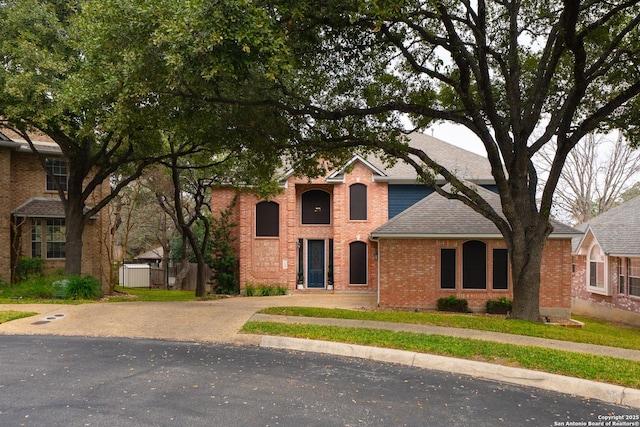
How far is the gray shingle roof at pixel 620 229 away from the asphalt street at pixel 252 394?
1718 centimetres

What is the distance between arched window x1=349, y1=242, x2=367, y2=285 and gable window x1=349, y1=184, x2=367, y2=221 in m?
1.31

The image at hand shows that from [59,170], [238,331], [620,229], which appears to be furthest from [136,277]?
[620,229]

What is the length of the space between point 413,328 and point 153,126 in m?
8.85

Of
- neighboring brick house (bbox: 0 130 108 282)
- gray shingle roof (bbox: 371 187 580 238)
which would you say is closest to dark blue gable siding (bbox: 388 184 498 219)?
gray shingle roof (bbox: 371 187 580 238)

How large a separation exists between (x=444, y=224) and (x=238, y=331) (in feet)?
34.4

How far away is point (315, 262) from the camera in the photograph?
2472cm

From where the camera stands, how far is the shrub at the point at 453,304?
17.8 m

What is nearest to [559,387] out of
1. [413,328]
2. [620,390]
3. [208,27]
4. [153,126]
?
[620,390]

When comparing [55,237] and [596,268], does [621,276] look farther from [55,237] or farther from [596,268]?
[55,237]

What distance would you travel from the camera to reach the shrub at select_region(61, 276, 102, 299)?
1594 centimetres

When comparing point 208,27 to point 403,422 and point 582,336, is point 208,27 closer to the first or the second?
point 403,422

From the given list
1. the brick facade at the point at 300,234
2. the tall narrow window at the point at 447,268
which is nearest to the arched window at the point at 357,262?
the brick facade at the point at 300,234

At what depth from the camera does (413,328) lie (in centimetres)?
1073

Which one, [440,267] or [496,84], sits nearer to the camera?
[496,84]
